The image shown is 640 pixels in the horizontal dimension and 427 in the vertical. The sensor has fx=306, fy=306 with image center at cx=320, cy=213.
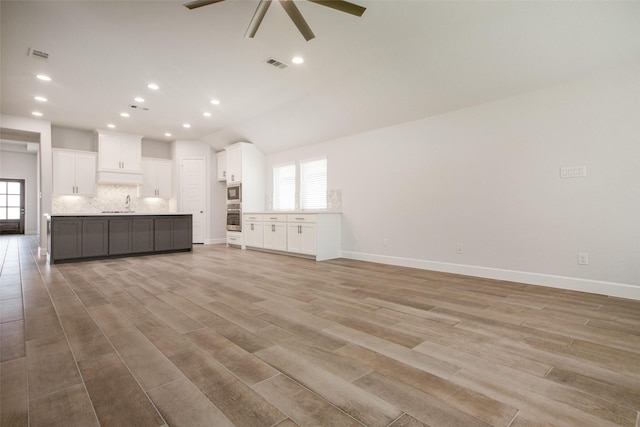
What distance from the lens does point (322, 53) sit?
12.8ft

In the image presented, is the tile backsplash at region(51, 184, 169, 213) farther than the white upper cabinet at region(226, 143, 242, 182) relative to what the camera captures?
No

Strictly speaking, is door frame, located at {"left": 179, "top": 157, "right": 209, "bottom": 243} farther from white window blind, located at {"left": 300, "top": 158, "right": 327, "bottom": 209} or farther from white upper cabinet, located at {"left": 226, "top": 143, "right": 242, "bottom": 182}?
white window blind, located at {"left": 300, "top": 158, "right": 327, "bottom": 209}

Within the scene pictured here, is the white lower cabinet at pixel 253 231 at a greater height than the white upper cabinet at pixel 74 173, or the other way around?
the white upper cabinet at pixel 74 173

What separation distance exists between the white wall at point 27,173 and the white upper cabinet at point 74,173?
674cm

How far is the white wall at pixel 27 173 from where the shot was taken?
37.3ft

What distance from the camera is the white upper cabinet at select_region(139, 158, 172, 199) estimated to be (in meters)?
8.36

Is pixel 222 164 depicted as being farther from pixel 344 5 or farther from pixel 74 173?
pixel 344 5

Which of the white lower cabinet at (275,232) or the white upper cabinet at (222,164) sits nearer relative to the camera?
the white lower cabinet at (275,232)

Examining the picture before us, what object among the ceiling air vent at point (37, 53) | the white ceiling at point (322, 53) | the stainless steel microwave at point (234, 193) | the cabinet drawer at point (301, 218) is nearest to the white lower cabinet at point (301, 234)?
the cabinet drawer at point (301, 218)

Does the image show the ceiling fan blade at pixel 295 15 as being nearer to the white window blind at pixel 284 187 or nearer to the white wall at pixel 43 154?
the white window blind at pixel 284 187

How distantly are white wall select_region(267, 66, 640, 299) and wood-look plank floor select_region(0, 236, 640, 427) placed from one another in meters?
0.57

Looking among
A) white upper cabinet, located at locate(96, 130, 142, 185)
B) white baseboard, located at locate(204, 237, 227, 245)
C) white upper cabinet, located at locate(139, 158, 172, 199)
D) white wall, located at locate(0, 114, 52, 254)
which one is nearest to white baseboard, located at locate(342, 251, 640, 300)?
white baseboard, located at locate(204, 237, 227, 245)

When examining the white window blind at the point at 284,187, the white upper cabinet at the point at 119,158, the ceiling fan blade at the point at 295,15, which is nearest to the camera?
the ceiling fan blade at the point at 295,15

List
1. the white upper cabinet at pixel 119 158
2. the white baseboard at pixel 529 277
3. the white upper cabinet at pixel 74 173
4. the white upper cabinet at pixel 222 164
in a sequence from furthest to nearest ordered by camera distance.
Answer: the white upper cabinet at pixel 222 164 < the white upper cabinet at pixel 119 158 < the white upper cabinet at pixel 74 173 < the white baseboard at pixel 529 277
